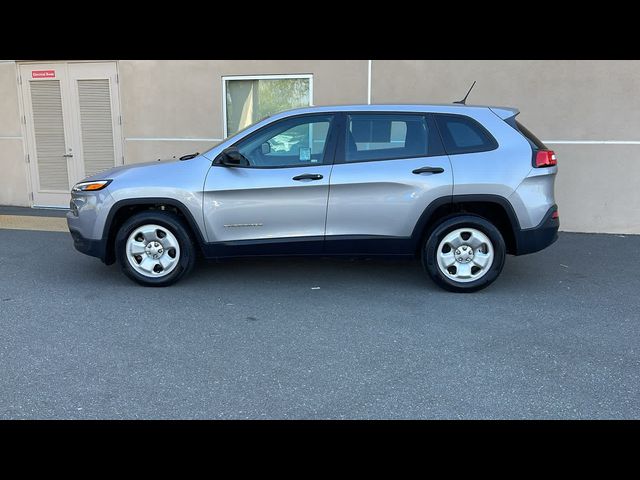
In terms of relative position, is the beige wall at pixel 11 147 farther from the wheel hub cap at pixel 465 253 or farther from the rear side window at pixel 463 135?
the wheel hub cap at pixel 465 253

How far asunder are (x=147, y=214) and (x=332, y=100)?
13.8ft

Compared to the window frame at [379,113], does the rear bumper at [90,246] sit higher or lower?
lower

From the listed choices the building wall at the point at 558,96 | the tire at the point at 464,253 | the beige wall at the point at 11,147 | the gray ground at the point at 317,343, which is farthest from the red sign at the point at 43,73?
the tire at the point at 464,253

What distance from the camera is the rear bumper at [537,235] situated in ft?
16.0

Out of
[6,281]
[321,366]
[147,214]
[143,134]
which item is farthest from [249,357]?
[143,134]

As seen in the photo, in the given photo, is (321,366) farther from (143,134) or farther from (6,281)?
(143,134)

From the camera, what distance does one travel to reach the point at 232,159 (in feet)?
15.9

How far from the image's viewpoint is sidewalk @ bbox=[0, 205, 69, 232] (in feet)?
26.1

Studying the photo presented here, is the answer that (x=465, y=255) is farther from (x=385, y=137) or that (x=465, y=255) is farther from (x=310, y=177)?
(x=310, y=177)

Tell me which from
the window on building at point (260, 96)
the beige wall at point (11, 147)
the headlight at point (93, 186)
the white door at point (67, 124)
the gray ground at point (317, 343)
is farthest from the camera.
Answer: the beige wall at point (11, 147)

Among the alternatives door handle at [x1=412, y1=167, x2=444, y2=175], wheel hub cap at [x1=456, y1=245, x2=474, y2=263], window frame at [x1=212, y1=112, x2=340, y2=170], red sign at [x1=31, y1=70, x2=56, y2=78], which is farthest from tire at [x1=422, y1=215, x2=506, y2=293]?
red sign at [x1=31, y1=70, x2=56, y2=78]

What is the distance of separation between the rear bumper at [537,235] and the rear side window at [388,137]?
3.79 ft

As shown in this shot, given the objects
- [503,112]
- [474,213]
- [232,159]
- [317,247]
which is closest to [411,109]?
[503,112]

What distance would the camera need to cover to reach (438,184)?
15.8ft
